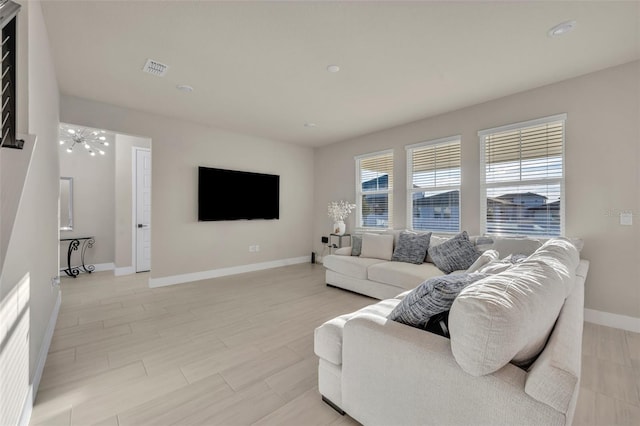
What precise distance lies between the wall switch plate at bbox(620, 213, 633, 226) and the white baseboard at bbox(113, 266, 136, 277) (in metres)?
7.10

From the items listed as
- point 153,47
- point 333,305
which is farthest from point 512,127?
point 153,47

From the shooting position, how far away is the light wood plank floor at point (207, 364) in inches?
64.8

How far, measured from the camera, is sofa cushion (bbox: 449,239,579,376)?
37.8 inches

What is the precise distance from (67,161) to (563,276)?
7.14m

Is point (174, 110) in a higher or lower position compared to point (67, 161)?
higher

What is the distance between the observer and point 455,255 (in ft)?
11.0

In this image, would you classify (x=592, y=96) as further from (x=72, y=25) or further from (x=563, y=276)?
(x=72, y=25)

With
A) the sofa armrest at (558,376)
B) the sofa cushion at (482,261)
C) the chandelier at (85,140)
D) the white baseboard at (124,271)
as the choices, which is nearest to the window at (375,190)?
the sofa cushion at (482,261)

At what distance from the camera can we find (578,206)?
3.13 m

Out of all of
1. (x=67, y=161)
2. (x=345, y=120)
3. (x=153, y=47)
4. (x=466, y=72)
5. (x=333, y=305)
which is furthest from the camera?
(x=67, y=161)

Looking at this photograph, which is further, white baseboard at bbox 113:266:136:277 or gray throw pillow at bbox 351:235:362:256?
white baseboard at bbox 113:266:136:277

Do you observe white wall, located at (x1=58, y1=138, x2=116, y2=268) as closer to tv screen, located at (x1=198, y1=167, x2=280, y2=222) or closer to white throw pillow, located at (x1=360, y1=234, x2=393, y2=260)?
tv screen, located at (x1=198, y1=167, x2=280, y2=222)

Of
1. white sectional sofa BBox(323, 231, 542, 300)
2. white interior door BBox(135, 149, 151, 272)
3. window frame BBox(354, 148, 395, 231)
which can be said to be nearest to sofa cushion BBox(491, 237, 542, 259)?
white sectional sofa BBox(323, 231, 542, 300)

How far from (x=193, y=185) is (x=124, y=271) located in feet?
7.25
